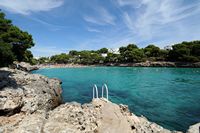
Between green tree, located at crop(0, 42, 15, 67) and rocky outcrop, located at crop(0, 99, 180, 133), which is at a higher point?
green tree, located at crop(0, 42, 15, 67)

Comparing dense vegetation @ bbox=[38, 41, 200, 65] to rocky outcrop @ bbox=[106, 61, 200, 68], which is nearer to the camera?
rocky outcrop @ bbox=[106, 61, 200, 68]

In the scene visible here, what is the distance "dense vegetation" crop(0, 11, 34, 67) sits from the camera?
1420cm

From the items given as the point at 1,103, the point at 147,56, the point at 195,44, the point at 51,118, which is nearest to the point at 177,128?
the point at 51,118

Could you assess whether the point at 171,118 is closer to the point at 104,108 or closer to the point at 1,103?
the point at 104,108

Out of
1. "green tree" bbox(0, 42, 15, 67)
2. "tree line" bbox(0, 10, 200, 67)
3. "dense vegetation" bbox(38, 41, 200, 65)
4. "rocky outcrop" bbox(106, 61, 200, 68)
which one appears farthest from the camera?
"dense vegetation" bbox(38, 41, 200, 65)

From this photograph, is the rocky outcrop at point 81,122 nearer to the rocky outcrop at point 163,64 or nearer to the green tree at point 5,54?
the green tree at point 5,54

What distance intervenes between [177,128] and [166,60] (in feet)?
254

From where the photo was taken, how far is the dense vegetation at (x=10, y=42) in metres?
14.2

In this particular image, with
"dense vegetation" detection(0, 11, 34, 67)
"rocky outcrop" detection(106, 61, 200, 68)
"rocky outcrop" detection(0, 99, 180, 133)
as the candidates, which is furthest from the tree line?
"rocky outcrop" detection(0, 99, 180, 133)

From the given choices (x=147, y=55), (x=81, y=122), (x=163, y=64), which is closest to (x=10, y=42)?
(x=81, y=122)

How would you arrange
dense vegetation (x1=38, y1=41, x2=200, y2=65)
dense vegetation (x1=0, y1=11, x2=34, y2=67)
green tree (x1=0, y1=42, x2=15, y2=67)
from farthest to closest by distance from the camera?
dense vegetation (x1=38, y1=41, x2=200, y2=65), dense vegetation (x1=0, y1=11, x2=34, y2=67), green tree (x1=0, y1=42, x2=15, y2=67)

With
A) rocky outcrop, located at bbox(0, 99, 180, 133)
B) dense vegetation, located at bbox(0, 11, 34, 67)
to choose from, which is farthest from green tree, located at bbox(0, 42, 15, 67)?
rocky outcrop, located at bbox(0, 99, 180, 133)

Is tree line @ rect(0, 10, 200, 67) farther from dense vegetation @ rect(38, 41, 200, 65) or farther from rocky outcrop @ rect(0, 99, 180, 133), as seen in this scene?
rocky outcrop @ rect(0, 99, 180, 133)

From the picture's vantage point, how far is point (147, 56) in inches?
3777
